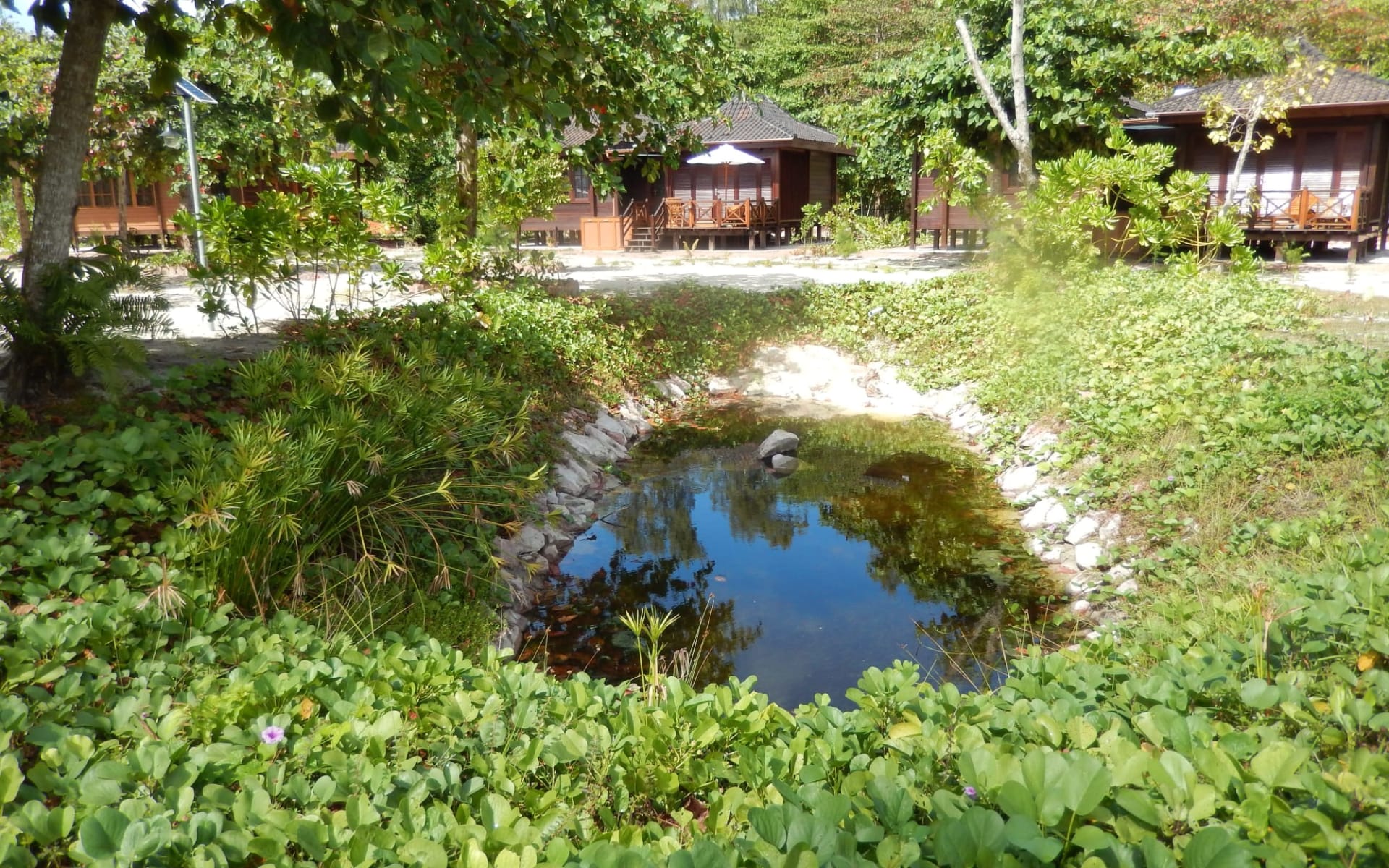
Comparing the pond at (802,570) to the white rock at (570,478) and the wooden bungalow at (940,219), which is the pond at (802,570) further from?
the wooden bungalow at (940,219)

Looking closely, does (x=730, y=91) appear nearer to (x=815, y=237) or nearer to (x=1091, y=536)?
(x=1091, y=536)

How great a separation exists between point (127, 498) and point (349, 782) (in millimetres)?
2723

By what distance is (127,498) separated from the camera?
452 centimetres

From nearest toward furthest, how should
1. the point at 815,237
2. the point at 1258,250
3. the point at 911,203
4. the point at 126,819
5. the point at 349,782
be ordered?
1. the point at 126,819
2. the point at 349,782
3. the point at 1258,250
4. the point at 911,203
5. the point at 815,237

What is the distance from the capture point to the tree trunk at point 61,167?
17.5ft

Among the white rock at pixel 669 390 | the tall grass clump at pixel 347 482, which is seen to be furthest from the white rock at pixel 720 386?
the tall grass clump at pixel 347 482

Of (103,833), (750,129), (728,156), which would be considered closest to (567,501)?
(103,833)

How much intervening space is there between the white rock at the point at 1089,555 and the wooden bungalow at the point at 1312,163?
12.4 m

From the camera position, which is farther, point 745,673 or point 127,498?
point 745,673

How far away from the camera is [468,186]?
12.6 meters

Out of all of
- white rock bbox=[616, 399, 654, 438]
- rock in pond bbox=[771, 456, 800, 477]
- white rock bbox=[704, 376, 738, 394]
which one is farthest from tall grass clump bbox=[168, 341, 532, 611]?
white rock bbox=[704, 376, 738, 394]

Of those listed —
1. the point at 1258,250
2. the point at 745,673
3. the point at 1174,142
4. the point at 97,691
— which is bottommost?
the point at 745,673

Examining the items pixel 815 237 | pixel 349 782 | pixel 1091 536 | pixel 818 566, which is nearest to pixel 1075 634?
pixel 1091 536

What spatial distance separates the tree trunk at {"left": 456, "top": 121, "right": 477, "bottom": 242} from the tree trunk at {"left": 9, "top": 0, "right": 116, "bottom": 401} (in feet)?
22.5
